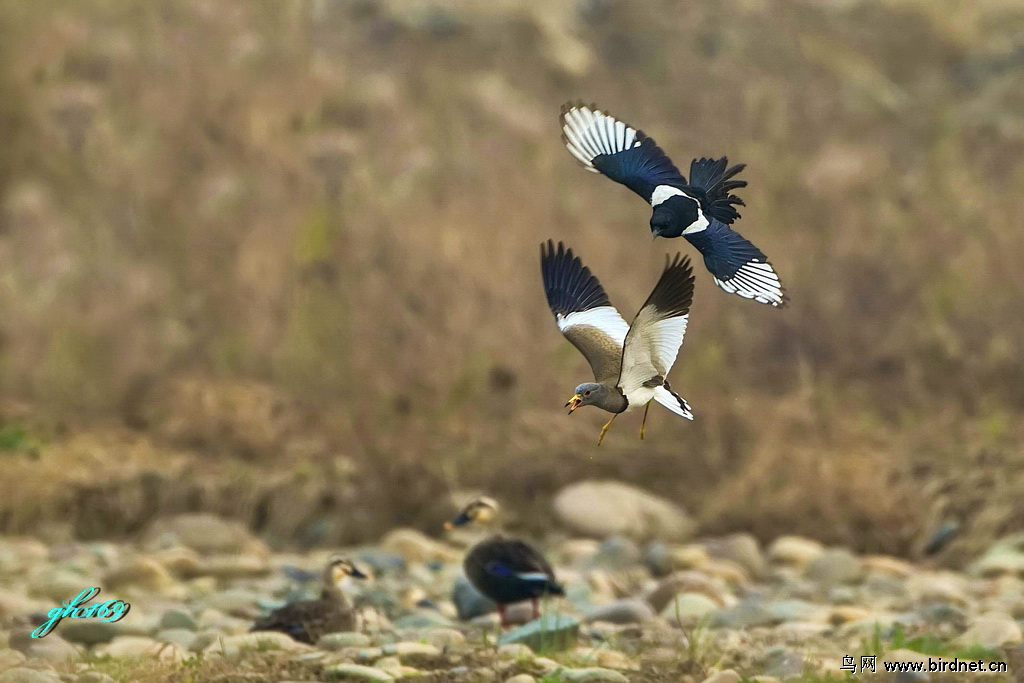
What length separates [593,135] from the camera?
17.1ft

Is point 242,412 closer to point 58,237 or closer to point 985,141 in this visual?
point 58,237

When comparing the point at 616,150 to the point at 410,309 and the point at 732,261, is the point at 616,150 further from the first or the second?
the point at 410,309

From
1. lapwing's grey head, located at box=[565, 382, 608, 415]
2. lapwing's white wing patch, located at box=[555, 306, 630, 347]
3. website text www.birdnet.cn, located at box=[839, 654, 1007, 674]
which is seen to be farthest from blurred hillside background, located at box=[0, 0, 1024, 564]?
lapwing's grey head, located at box=[565, 382, 608, 415]

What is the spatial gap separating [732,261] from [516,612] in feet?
9.78

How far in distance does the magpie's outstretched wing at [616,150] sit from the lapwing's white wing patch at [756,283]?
0.45 meters

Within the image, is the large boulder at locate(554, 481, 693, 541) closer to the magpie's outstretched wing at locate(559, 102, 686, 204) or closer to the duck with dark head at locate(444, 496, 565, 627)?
the duck with dark head at locate(444, 496, 565, 627)

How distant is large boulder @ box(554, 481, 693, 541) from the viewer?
31.9 feet

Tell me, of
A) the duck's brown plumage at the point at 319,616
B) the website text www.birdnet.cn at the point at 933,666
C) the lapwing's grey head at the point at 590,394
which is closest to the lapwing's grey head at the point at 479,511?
the duck's brown plumage at the point at 319,616

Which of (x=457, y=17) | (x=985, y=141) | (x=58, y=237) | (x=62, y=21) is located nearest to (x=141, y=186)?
(x=58, y=237)

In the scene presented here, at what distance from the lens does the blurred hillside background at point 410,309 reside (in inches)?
394

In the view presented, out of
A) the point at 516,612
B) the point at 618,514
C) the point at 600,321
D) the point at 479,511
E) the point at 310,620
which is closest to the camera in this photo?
the point at 600,321

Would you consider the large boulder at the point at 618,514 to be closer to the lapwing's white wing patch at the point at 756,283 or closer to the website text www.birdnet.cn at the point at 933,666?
the website text www.birdnet.cn at the point at 933,666

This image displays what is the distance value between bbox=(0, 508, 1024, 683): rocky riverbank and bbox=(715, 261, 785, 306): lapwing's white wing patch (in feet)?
4.75

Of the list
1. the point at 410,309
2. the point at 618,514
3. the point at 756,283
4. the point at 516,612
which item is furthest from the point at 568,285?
the point at 410,309
